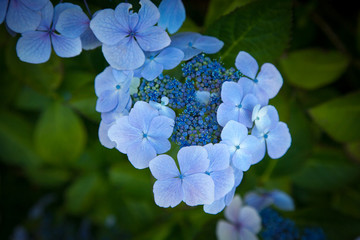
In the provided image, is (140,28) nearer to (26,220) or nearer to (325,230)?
(325,230)

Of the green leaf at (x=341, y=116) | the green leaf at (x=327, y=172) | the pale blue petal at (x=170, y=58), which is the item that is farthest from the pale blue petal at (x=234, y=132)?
the green leaf at (x=327, y=172)

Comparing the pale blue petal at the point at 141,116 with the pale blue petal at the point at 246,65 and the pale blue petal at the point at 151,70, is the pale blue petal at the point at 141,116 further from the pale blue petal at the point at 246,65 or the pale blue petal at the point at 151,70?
the pale blue petal at the point at 246,65

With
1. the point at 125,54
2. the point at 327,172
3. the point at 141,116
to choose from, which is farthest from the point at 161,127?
the point at 327,172

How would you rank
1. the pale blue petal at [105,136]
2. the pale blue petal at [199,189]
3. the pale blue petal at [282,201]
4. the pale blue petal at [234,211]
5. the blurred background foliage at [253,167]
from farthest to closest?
the pale blue petal at [282,201] → the pale blue petal at [234,211] → the blurred background foliage at [253,167] → the pale blue petal at [105,136] → the pale blue petal at [199,189]

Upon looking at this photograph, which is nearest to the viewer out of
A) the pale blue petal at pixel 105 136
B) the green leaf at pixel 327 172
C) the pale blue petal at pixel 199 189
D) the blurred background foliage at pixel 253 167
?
the pale blue petal at pixel 199 189

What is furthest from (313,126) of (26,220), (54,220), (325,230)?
(26,220)

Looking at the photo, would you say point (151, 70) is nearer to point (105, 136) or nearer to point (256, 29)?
point (105, 136)
